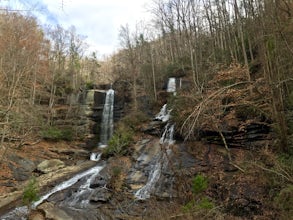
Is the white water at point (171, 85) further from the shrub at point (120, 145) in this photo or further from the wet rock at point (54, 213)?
the wet rock at point (54, 213)

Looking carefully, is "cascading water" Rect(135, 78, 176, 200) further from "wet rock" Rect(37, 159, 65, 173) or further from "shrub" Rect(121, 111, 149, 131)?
"wet rock" Rect(37, 159, 65, 173)

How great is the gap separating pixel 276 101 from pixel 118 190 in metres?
7.89

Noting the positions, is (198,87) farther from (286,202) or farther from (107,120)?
(107,120)

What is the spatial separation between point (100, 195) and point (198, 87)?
685cm

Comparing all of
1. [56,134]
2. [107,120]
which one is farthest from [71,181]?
[107,120]

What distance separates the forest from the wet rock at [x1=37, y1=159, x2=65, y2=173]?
6.92ft

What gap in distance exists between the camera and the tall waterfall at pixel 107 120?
79.8 feet

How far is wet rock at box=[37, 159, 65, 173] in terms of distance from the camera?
17.0m

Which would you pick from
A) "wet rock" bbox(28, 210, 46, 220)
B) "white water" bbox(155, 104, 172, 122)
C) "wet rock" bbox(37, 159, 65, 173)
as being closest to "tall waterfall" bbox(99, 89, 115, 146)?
"white water" bbox(155, 104, 172, 122)

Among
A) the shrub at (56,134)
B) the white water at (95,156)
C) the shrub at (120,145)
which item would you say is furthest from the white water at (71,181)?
the shrub at (56,134)

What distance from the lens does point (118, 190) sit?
512 inches

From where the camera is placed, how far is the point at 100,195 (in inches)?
493

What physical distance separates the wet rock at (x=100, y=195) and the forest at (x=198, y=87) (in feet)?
11.1

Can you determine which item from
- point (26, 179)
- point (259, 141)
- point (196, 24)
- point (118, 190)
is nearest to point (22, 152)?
point (26, 179)
